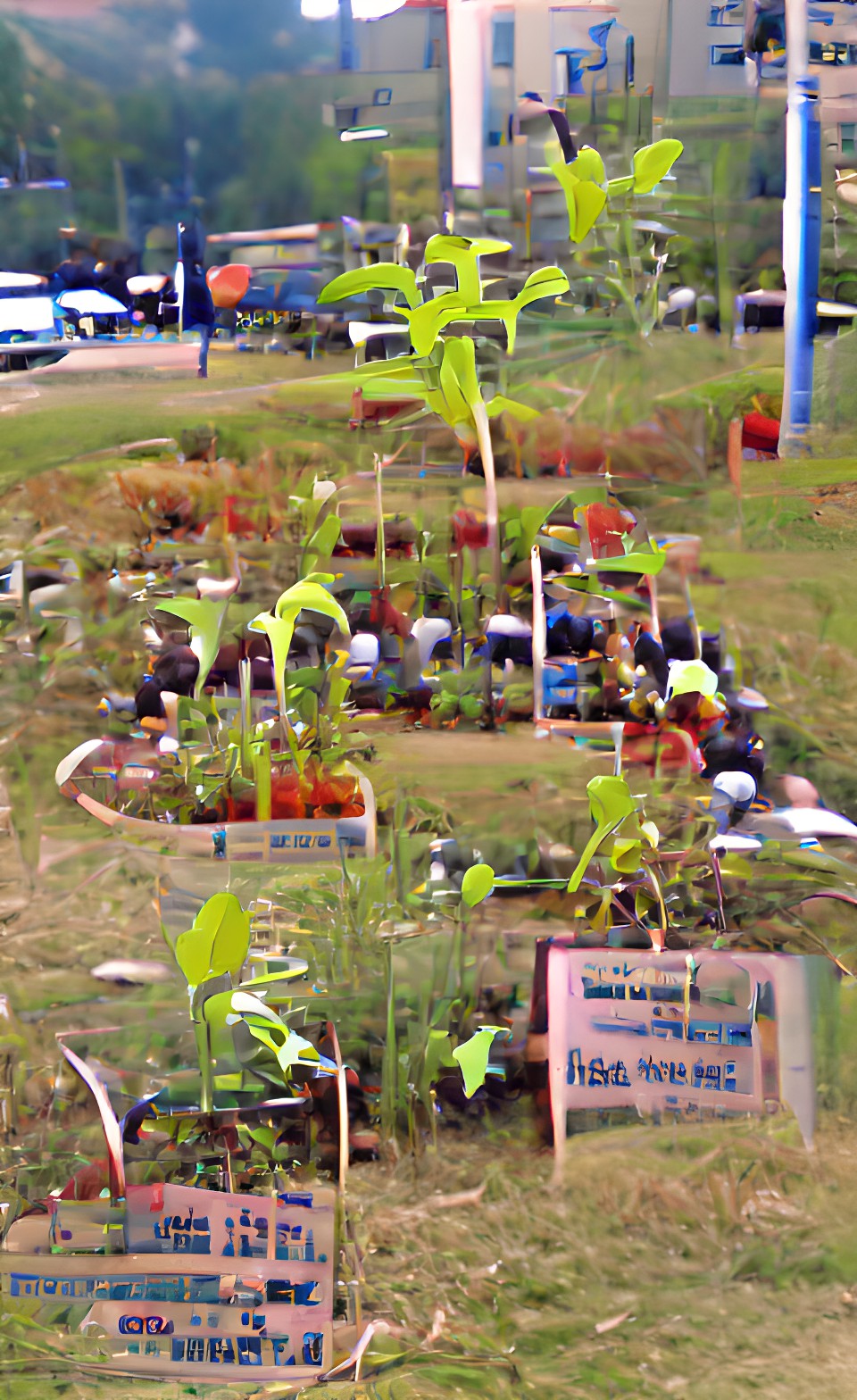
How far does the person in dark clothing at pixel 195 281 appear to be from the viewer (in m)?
0.76

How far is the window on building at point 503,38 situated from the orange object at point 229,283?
21 cm

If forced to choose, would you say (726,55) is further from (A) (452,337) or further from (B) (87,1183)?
(B) (87,1183)

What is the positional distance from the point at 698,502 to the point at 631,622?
0.09 meters

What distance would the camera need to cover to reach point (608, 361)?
77 cm

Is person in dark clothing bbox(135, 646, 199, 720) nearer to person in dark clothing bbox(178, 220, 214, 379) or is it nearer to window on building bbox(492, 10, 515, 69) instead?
person in dark clothing bbox(178, 220, 214, 379)

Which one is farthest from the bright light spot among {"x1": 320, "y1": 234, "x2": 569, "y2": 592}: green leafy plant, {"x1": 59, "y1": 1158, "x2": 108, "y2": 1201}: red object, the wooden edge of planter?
{"x1": 59, "y1": 1158, "x2": 108, "y2": 1201}: red object

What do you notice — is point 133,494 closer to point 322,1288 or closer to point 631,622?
point 631,622

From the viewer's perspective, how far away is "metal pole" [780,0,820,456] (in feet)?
2.49

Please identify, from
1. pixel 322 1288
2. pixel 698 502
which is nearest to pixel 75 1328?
pixel 322 1288

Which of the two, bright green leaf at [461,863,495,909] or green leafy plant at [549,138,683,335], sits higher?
green leafy plant at [549,138,683,335]

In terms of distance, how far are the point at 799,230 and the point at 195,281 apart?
1.32ft

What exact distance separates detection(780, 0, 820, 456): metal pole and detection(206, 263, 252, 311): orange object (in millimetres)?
359

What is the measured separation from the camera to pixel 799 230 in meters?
0.77

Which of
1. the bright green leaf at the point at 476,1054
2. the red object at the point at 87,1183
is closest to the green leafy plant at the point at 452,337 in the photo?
the bright green leaf at the point at 476,1054
